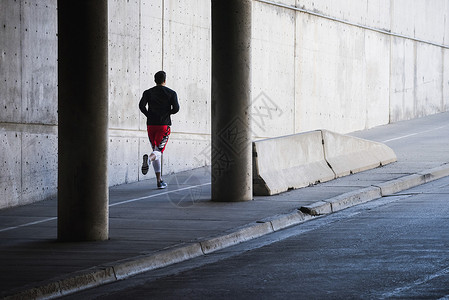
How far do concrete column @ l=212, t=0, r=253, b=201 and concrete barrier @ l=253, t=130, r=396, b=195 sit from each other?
84cm

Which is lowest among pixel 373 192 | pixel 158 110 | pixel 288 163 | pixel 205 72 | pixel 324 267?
pixel 324 267

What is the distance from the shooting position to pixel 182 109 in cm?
1966

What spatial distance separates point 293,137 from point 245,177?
7.88 ft

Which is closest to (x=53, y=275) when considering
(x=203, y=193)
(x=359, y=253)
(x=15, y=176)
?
(x=359, y=253)

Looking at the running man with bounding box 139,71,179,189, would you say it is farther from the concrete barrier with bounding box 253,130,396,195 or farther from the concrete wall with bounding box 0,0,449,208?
the concrete barrier with bounding box 253,130,396,195

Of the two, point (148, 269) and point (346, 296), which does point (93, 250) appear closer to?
point (148, 269)

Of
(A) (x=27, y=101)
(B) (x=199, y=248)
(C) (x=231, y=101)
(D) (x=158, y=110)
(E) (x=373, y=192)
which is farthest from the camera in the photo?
(D) (x=158, y=110)

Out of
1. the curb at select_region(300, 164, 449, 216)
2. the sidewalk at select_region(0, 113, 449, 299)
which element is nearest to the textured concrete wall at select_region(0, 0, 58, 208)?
the sidewalk at select_region(0, 113, 449, 299)

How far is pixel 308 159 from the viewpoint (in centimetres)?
1716

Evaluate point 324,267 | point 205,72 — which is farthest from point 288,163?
point 324,267

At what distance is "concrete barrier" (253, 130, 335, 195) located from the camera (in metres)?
15.6

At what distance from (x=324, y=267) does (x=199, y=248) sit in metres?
1.87

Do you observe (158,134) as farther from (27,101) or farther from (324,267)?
(324,267)

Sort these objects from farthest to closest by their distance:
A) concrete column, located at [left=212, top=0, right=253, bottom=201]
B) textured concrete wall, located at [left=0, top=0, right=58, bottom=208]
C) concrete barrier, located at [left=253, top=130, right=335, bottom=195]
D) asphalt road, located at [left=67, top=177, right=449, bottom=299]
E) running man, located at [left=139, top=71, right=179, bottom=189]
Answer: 1. running man, located at [left=139, top=71, right=179, bottom=189]
2. concrete barrier, located at [left=253, top=130, right=335, bottom=195]
3. concrete column, located at [left=212, top=0, right=253, bottom=201]
4. textured concrete wall, located at [left=0, top=0, right=58, bottom=208]
5. asphalt road, located at [left=67, top=177, right=449, bottom=299]
